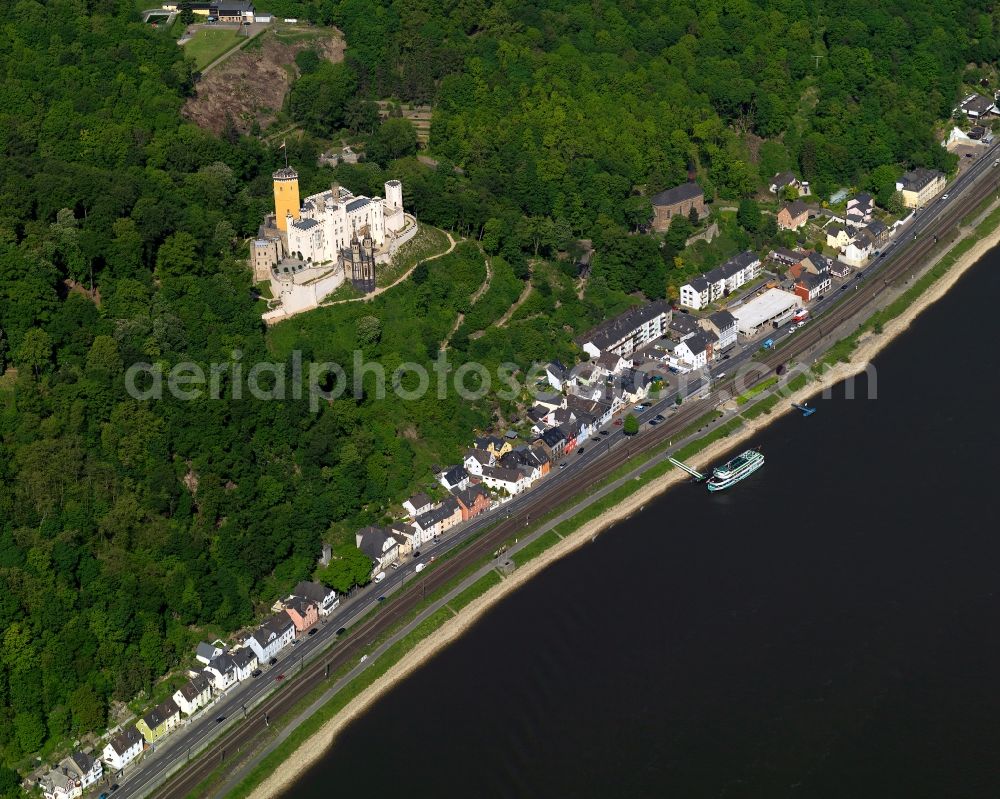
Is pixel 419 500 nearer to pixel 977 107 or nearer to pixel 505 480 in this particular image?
pixel 505 480

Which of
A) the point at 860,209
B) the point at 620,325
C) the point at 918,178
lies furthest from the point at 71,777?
the point at 918,178

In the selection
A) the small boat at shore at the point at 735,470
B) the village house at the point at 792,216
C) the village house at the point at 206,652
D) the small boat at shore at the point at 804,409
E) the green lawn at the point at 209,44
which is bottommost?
the small boat at shore at the point at 804,409

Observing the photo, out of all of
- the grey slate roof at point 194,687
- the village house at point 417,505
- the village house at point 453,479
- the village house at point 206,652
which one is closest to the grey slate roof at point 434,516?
the village house at point 417,505

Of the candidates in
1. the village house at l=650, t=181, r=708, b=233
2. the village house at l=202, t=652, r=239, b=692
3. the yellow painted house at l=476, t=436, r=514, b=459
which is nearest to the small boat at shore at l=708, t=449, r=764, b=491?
the yellow painted house at l=476, t=436, r=514, b=459

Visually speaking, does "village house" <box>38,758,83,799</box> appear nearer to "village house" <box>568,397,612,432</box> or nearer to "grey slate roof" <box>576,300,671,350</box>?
"village house" <box>568,397,612,432</box>

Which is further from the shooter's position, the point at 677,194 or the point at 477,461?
the point at 677,194

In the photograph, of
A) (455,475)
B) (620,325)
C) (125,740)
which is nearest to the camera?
(125,740)

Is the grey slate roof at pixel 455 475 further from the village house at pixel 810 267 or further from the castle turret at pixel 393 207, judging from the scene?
the village house at pixel 810 267
